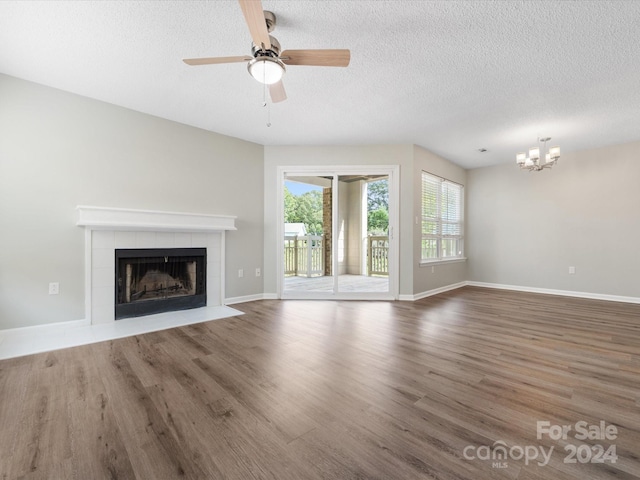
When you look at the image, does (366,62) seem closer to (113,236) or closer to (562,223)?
(113,236)

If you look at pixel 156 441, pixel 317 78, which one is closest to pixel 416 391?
pixel 156 441

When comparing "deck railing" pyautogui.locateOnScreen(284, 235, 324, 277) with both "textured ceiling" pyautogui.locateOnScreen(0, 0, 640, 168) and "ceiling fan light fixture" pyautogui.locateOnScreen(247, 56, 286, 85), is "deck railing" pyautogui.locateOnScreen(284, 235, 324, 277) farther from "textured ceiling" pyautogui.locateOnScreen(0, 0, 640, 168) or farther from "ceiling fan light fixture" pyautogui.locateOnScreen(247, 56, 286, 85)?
"ceiling fan light fixture" pyautogui.locateOnScreen(247, 56, 286, 85)

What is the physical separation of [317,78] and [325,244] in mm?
2653

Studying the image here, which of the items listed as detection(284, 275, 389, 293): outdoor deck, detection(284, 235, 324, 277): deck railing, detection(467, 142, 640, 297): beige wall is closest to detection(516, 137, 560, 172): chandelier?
detection(467, 142, 640, 297): beige wall

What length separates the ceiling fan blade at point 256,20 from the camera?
151 cm

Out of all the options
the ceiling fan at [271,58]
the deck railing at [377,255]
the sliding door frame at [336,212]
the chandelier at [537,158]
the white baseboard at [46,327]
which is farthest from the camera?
the deck railing at [377,255]

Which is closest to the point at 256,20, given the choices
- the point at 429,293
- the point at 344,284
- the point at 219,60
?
the point at 219,60

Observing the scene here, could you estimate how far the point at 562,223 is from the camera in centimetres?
511

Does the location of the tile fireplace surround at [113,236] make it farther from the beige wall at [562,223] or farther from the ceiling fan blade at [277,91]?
the beige wall at [562,223]

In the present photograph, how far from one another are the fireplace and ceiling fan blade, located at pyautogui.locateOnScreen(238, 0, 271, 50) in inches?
114

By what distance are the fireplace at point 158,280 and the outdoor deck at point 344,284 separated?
1.43m

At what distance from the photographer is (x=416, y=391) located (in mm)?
1809

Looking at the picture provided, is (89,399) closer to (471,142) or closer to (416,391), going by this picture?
(416,391)

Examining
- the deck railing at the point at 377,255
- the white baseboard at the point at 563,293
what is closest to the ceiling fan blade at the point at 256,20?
the deck railing at the point at 377,255
